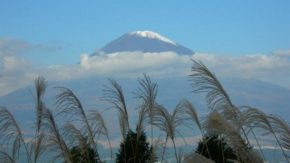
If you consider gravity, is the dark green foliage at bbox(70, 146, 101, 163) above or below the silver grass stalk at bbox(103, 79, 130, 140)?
below

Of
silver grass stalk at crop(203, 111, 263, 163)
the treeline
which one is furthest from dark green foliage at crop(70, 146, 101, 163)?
silver grass stalk at crop(203, 111, 263, 163)

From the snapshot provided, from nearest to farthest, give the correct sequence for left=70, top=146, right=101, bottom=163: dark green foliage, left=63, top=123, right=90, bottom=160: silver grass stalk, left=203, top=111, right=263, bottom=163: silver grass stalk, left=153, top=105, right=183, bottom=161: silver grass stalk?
1. left=203, top=111, right=263, bottom=163: silver grass stalk
2. left=153, top=105, right=183, bottom=161: silver grass stalk
3. left=63, top=123, right=90, bottom=160: silver grass stalk
4. left=70, top=146, right=101, bottom=163: dark green foliage

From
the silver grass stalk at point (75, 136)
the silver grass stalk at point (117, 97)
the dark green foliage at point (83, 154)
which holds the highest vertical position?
the silver grass stalk at point (117, 97)

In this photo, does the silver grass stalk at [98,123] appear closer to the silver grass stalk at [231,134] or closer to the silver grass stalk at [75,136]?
the silver grass stalk at [75,136]

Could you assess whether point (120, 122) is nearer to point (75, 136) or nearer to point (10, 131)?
point (75, 136)

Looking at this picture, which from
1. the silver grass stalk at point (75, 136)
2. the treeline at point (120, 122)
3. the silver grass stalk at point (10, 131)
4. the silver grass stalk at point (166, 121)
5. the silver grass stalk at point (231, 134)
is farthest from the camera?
the silver grass stalk at point (10, 131)

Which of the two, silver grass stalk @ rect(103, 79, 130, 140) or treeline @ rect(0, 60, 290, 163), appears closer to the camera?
treeline @ rect(0, 60, 290, 163)

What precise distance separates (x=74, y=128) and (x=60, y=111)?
654 millimetres

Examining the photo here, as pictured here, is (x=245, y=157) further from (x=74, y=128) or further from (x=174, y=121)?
(x=74, y=128)

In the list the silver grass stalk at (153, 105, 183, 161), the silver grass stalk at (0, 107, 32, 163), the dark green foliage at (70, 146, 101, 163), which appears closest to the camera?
the silver grass stalk at (153, 105, 183, 161)

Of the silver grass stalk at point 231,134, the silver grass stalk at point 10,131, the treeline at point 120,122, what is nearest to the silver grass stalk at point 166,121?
the treeline at point 120,122

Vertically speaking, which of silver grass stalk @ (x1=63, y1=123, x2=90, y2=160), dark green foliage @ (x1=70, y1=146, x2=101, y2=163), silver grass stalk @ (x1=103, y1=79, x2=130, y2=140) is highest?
silver grass stalk @ (x1=103, y1=79, x2=130, y2=140)

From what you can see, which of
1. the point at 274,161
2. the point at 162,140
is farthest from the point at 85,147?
the point at 274,161

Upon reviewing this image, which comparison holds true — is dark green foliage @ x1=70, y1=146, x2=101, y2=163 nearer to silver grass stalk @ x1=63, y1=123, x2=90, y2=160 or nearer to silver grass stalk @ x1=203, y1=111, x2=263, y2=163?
silver grass stalk @ x1=63, y1=123, x2=90, y2=160
